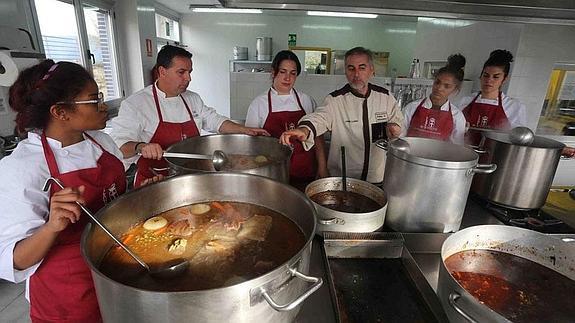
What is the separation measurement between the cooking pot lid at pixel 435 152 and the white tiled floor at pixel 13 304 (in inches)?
109

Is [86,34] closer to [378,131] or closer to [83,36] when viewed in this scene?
[83,36]

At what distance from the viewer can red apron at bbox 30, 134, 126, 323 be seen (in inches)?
39.9

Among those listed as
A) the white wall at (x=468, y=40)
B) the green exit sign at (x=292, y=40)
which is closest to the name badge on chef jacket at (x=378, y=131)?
the white wall at (x=468, y=40)

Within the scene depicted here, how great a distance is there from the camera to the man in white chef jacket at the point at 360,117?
1937 mm

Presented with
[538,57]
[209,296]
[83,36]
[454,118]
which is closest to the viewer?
[209,296]

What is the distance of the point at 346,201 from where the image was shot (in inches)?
51.0

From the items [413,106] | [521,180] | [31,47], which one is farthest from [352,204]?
[31,47]

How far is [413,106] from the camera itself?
240 cm

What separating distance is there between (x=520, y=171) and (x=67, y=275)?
1944 millimetres

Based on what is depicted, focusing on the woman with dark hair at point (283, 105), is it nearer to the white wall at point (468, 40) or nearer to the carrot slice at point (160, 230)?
the carrot slice at point (160, 230)

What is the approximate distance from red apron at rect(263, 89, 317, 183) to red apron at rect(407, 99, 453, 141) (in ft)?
2.70

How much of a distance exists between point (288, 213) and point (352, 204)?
329mm

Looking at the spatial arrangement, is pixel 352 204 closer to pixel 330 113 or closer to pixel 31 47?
pixel 330 113

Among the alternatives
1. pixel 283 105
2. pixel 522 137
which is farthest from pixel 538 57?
pixel 283 105
